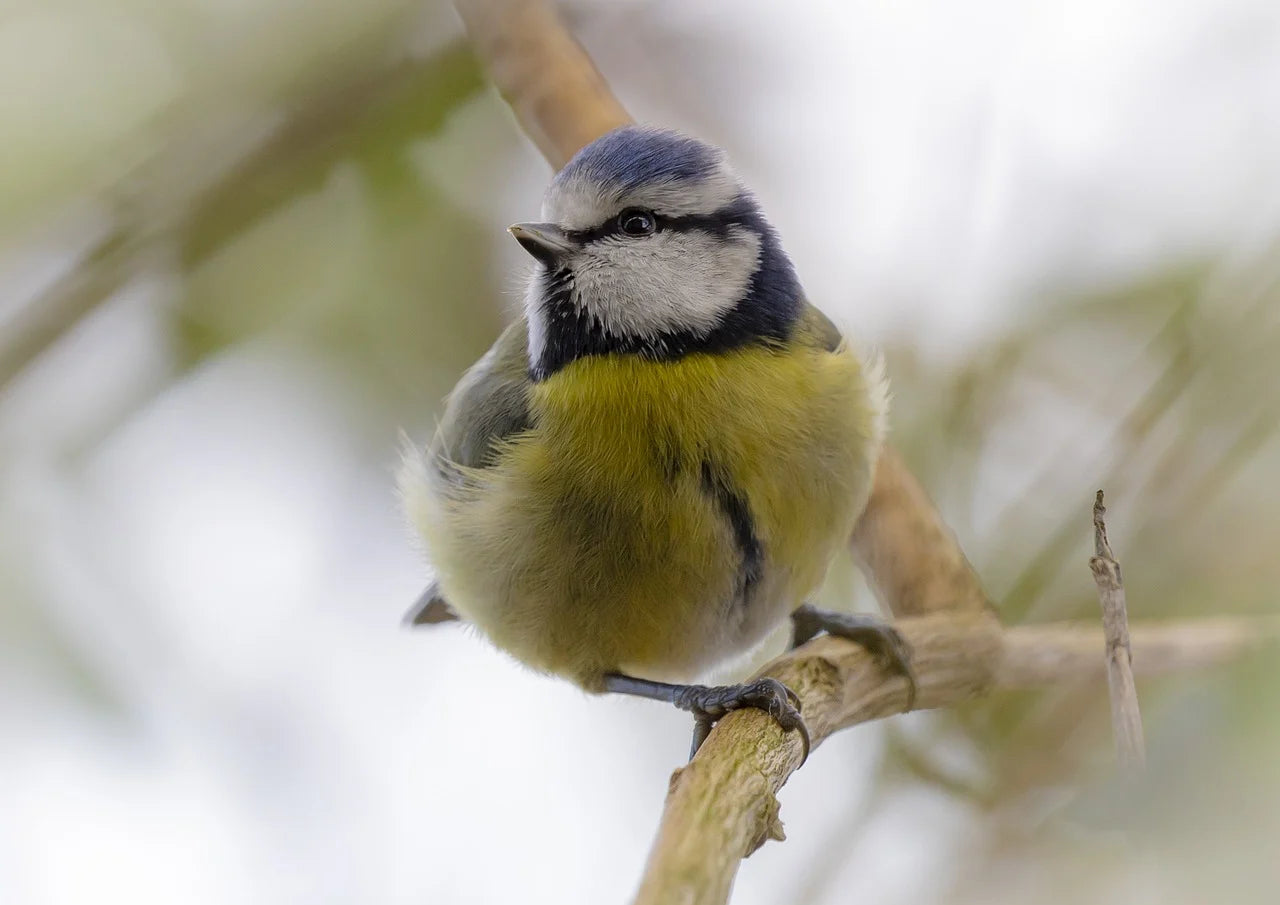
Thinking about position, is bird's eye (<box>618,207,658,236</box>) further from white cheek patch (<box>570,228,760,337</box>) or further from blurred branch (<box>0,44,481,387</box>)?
blurred branch (<box>0,44,481,387</box>)

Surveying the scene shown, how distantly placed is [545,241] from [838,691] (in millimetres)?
668

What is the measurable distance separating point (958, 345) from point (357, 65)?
0.92m

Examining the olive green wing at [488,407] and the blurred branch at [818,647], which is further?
the olive green wing at [488,407]

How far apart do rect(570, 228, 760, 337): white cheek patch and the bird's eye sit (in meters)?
0.01

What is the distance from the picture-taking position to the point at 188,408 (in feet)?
6.62

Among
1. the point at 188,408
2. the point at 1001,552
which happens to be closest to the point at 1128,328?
the point at 1001,552

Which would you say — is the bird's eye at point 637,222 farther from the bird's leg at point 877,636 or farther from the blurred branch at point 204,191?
the bird's leg at point 877,636

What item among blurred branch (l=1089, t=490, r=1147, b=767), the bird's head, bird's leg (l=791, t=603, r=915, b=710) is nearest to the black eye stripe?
the bird's head

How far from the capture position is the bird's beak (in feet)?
4.84

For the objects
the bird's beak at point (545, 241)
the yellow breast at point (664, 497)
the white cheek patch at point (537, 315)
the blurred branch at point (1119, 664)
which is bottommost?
the blurred branch at point (1119, 664)

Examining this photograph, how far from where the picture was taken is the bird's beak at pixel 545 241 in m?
1.48

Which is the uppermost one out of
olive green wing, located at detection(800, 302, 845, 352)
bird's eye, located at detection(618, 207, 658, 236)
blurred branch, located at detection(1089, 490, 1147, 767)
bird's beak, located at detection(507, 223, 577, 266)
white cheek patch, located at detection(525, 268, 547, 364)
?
olive green wing, located at detection(800, 302, 845, 352)

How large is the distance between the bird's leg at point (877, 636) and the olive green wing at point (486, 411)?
1.67 feet

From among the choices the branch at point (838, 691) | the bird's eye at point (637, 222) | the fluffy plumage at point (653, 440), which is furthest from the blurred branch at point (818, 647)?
the bird's eye at point (637, 222)
